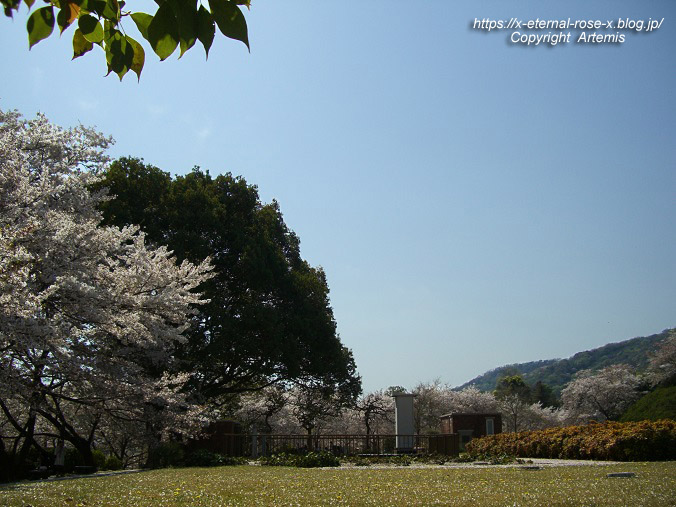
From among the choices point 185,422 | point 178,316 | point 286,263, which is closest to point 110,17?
point 178,316

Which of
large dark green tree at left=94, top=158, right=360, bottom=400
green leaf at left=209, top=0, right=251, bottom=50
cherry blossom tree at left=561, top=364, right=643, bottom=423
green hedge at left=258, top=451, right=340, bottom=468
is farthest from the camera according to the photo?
cherry blossom tree at left=561, top=364, right=643, bottom=423

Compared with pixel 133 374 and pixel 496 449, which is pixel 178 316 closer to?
pixel 133 374

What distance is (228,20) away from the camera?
2104mm

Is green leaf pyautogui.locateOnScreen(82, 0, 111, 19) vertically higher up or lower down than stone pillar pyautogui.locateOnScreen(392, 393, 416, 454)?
higher up

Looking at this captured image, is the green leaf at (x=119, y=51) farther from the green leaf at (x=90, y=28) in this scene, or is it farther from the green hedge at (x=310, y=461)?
the green hedge at (x=310, y=461)

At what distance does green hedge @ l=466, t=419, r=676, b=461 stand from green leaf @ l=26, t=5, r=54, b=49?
52.4ft

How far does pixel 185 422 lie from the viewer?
681 inches

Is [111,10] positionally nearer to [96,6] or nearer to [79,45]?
[96,6]

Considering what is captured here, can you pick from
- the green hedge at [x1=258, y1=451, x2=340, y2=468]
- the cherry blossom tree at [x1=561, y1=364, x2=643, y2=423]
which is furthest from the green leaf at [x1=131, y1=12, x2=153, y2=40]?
the cherry blossom tree at [x1=561, y1=364, x2=643, y2=423]

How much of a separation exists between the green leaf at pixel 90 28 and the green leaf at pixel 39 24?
11 cm

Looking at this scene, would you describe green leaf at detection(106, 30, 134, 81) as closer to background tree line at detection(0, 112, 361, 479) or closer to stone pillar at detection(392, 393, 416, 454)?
background tree line at detection(0, 112, 361, 479)

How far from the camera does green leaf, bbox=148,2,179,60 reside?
7.02ft

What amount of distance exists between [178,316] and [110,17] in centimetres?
1270

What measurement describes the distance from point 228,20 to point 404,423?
2347 cm
